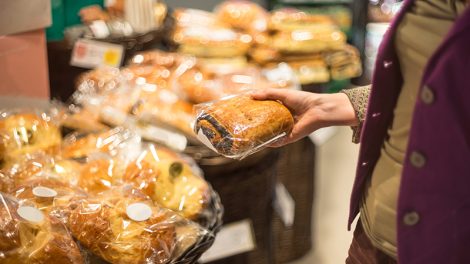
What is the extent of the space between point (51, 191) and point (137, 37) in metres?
1.24

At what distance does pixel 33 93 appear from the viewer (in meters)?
1.61

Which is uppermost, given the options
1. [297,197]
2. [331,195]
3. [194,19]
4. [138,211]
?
[138,211]

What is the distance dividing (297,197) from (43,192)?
1.44 meters

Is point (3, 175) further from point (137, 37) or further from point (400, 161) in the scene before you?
point (137, 37)

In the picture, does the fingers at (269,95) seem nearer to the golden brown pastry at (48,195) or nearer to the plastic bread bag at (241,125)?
the plastic bread bag at (241,125)

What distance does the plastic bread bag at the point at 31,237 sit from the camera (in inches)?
38.5

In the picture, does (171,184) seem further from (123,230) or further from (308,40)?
(308,40)

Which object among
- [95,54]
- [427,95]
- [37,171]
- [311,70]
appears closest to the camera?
[427,95]

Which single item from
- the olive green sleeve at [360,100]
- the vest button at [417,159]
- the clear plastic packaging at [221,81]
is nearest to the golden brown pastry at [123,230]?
the olive green sleeve at [360,100]

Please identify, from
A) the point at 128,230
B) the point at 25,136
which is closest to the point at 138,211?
the point at 128,230

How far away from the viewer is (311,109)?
1.21 meters

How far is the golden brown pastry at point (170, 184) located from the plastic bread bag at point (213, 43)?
4.49 ft

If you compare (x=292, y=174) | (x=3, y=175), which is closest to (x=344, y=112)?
(x=3, y=175)

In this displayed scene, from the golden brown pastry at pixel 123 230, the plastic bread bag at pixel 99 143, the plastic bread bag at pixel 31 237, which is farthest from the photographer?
the plastic bread bag at pixel 99 143
